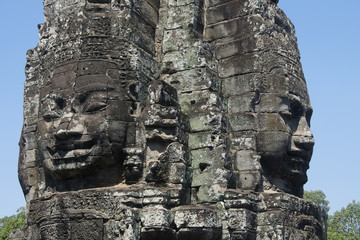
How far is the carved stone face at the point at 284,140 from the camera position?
29.5 ft

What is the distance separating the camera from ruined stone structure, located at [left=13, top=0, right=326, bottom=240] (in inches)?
324

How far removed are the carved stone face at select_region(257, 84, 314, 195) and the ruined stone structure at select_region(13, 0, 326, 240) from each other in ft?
0.08

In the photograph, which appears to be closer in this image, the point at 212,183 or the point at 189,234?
the point at 189,234

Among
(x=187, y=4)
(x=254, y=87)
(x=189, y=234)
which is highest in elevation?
(x=187, y=4)

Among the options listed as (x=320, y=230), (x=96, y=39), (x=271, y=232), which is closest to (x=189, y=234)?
(x=271, y=232)

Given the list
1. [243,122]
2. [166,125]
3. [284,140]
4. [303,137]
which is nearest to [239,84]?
[243,122]

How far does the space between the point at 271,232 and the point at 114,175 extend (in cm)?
267

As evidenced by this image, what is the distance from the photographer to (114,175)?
842 cm

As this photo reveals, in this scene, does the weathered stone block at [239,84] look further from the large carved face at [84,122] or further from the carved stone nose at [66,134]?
the carved stone nose at [66,134]

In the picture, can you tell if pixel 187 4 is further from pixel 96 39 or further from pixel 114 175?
pixel 114 175

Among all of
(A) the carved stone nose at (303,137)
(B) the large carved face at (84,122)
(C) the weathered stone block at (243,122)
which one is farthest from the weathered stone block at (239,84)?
(B) the large carved face at (84,122)

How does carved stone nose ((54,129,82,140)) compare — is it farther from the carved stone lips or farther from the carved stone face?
the carved stone face

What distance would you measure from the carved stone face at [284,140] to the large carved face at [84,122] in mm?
2310

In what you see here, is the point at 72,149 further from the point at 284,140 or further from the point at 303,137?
the point at 303,137
